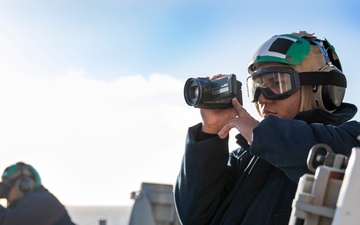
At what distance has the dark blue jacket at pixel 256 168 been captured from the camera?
2.37m

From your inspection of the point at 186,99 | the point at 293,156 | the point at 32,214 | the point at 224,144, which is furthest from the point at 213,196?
the point at 32,214

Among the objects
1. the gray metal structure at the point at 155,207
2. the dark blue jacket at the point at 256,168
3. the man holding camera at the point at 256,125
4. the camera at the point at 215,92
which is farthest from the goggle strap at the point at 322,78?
the gray metal structure at the point at 155,207

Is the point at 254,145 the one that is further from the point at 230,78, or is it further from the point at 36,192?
the point at 36,192

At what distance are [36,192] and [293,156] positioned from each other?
4154 mm

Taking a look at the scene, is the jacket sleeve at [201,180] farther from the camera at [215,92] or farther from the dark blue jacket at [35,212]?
the dark blue jacket at [35,212]

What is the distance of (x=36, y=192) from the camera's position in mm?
5977

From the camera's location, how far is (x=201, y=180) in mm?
2961

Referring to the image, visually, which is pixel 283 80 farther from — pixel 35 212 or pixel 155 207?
pixel 35 212

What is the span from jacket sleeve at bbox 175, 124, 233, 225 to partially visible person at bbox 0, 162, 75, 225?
3.13 meters

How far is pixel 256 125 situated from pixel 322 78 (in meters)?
0.61

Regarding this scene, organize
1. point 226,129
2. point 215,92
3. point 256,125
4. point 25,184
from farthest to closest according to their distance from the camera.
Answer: point 25,184 → point 215,92 → point 226,129 → point 256,125

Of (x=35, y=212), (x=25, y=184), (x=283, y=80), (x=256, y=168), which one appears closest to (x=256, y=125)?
(x=256, y=168)

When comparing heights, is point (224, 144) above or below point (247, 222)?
above

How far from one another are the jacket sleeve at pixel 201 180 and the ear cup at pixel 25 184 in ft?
11.1
